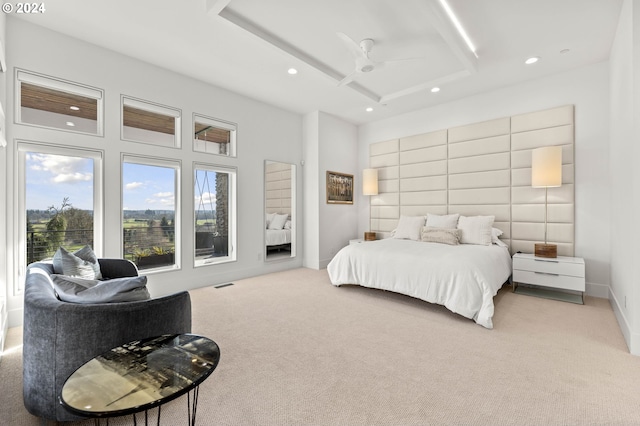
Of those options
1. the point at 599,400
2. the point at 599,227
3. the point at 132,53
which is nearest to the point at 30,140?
the point at 132,53

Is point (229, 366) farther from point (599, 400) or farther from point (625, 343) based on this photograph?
point (625, 343)

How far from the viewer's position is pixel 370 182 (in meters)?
5.96

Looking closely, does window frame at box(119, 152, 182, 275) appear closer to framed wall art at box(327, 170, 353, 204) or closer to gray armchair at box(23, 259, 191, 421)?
gray armchair at box(23, 259, 191, 421)

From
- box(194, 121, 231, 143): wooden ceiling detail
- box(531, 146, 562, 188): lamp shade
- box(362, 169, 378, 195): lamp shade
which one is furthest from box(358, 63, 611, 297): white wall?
box(194, 121, 231, 143): wooden ceiling detail

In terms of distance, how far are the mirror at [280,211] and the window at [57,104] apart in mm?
2649

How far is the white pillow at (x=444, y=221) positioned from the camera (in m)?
4.76

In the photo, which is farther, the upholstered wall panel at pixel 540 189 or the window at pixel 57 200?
the upholstered wall panel at pixel 540 189

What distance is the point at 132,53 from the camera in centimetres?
360

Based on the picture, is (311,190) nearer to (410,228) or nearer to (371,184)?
(371,184)

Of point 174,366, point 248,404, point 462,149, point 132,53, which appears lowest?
point 248,404

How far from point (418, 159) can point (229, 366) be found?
4.71 m

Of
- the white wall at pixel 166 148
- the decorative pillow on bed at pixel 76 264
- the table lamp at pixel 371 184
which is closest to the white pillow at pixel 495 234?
the table lamp at pixel 371 184

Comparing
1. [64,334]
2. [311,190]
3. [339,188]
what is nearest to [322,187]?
[311,190]

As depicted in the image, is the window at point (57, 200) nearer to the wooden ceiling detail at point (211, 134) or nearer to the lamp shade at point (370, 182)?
the wooden ceiling detail at point (211, 134)
